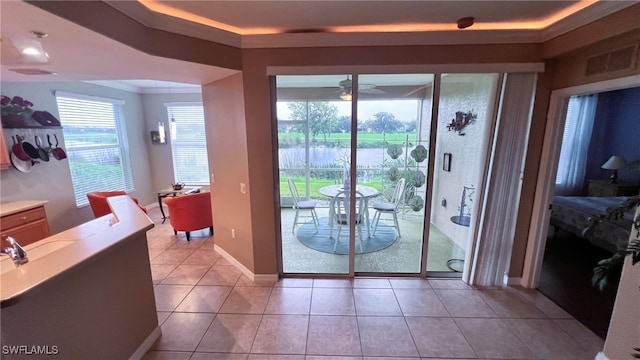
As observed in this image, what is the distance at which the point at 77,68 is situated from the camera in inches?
93.2

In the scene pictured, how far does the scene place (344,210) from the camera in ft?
11.5

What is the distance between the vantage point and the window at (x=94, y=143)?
4.17 meters

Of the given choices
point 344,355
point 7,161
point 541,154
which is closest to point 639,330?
point 541,154

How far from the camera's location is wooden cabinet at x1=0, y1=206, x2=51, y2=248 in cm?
294

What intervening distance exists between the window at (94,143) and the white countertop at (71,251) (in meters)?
2.73

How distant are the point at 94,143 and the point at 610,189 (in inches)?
356

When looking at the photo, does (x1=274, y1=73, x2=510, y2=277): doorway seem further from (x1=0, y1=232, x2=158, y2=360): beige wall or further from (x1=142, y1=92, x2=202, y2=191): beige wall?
(x1=142, y1=92, x2=202, y2=191): beige wall

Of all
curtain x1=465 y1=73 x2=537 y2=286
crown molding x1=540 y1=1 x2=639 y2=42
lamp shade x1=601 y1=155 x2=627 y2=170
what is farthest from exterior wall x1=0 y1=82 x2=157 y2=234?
lamp shade x1=601 y1=155 x2=627 y2=170

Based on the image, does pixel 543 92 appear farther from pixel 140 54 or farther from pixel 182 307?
pixel 182 307

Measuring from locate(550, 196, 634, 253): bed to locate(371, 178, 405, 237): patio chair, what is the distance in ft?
5.67

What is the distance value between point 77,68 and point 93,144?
9.60 ft

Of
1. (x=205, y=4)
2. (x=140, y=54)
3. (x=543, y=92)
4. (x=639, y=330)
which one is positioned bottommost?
(x=639, y=330)

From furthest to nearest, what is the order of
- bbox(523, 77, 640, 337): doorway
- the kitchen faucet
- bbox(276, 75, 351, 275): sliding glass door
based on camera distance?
bbox(276, 75, 351, 275): sliding glass door < bbox(523, 77, 640, 337): doorway < the kitchen faucet

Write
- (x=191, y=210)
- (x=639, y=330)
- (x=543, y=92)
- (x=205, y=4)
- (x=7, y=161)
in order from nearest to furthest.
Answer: (x=639, y=330) → (x=205, y=4) → (x=543, y=92) → (x=7, y=161) → (x=191, y=210)
